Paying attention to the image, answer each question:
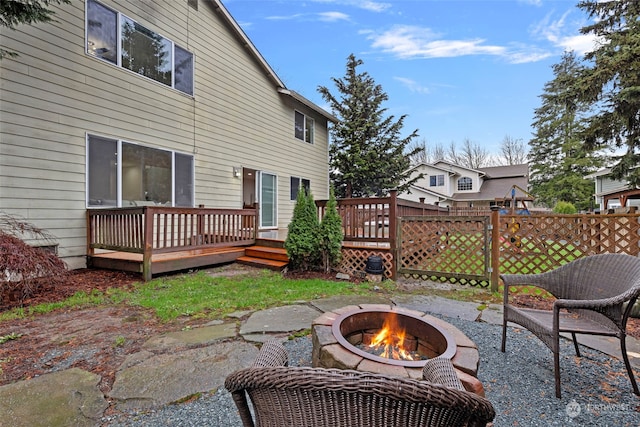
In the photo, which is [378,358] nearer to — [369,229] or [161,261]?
[369,229]

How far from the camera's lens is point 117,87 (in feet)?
19.3

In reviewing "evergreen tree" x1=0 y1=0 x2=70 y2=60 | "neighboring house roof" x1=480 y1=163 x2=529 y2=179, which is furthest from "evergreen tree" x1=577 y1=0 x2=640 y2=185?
"neighboring house roof" x1=480 y1=163 x2=529 y2=179

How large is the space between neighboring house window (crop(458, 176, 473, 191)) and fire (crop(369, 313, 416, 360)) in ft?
91.4

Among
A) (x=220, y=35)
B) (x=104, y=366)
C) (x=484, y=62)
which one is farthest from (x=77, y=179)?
(x=484, y=62)

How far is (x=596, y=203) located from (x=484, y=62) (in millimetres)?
14634

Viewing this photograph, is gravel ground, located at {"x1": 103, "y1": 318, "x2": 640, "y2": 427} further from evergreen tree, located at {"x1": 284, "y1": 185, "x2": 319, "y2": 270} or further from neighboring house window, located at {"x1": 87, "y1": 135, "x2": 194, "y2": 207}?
neighboring house window, located at {"x1": 87, "y1": 135, "x2": 194, "y2": 207}

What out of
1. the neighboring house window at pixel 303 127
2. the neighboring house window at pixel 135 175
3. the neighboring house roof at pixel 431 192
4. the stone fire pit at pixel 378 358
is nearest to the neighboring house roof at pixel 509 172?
the neighboring house roof at pixel 431 192

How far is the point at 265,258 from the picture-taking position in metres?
6.55

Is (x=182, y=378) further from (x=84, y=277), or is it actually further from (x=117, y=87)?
(x=117, y=87)

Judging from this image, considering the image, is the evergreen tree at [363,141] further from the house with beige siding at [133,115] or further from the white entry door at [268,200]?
the white entry door at [268,200]

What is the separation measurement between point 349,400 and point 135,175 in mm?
6679

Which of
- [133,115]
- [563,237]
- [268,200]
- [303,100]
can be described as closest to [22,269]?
[133,115]

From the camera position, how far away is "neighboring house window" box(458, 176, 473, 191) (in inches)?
1060

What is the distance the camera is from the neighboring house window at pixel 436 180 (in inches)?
1043
